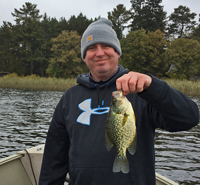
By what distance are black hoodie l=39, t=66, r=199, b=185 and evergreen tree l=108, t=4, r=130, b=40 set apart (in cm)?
6020

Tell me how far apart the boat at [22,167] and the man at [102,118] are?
1.71m

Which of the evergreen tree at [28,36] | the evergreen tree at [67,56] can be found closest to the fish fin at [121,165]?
the evergreen tree at [67,56]

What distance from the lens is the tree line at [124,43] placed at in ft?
146

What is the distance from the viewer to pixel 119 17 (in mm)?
61625

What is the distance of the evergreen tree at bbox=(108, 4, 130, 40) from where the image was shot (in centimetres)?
6038

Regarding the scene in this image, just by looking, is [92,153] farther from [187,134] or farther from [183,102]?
[187,134]

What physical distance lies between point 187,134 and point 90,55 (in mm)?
9415

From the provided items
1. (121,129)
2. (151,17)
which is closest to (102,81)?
(121,129)

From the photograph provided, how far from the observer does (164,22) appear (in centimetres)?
5597

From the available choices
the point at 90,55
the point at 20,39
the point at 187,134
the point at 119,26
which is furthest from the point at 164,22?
the point at 90,55

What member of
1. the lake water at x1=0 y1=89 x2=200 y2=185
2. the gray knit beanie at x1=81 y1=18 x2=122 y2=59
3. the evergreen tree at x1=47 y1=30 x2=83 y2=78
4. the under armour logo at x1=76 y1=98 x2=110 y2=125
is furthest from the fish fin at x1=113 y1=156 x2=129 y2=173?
the evergreen tree at x1=47 y1=30 x2=83 y2=78

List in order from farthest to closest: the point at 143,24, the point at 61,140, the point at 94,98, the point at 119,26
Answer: the point at 119,26 < the point at 143,24 < the point at 61,140 < the point at 94,98

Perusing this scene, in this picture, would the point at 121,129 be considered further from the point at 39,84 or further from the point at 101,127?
the point at 39,84

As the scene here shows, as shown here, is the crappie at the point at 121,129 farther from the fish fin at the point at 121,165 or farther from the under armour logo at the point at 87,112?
the under armour logo at the point at 87,112
